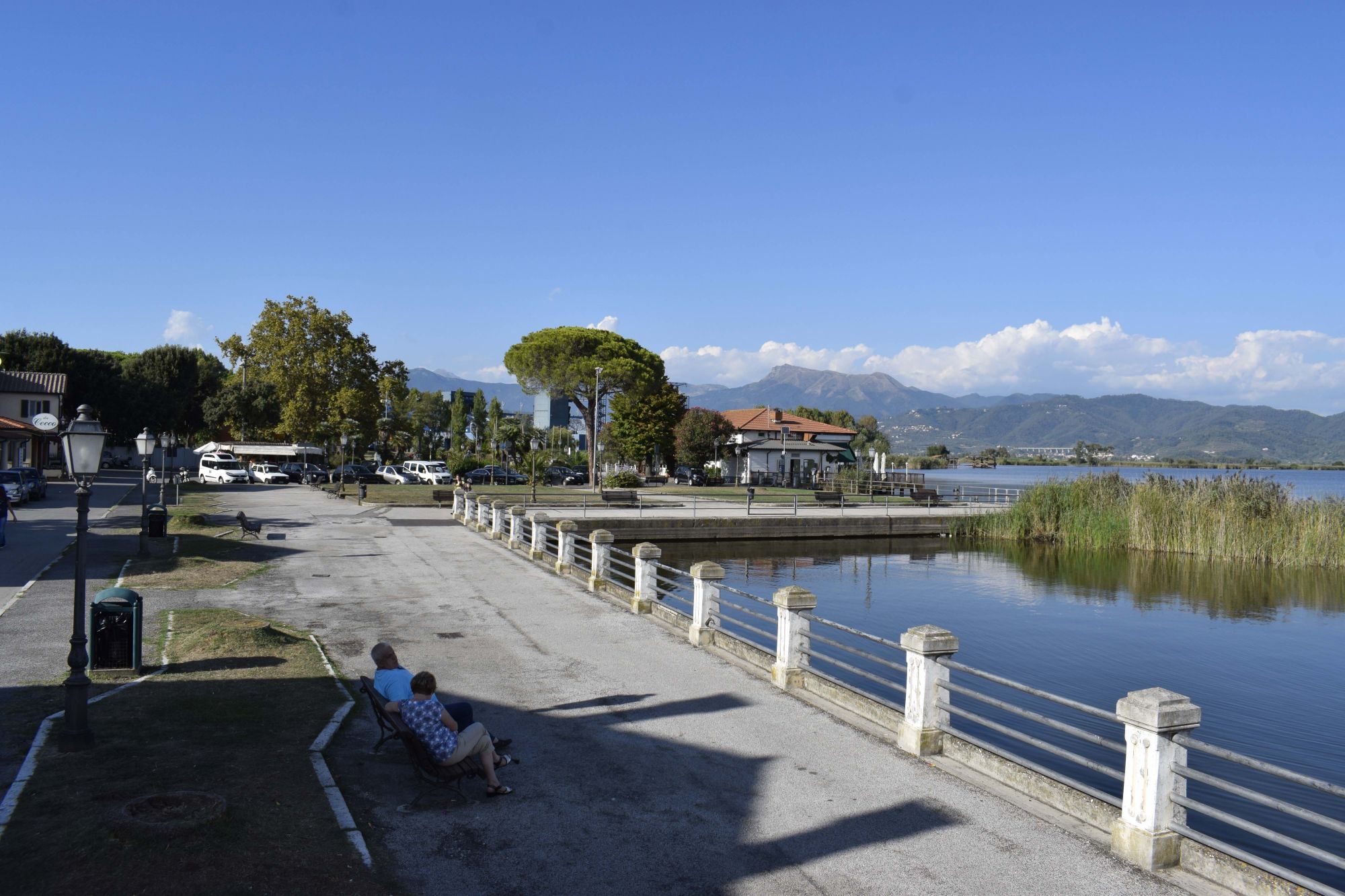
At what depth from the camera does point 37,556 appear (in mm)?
21125

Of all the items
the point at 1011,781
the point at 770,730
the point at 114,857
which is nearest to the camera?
the point at 114,857

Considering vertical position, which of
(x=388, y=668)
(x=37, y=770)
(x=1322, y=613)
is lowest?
(x=1322, y=613)

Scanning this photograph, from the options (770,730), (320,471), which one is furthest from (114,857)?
(320,471)

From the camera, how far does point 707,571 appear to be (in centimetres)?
1323

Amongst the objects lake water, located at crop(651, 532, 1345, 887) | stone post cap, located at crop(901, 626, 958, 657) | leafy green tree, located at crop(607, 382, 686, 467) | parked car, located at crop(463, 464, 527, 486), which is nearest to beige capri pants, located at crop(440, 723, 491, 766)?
stone post cap, located at crop(901, 626, 958, 657)

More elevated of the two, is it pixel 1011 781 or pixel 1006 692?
pixel 1011 781

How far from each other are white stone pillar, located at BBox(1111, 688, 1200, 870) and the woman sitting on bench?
15.2 ft

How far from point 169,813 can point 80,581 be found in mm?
3184

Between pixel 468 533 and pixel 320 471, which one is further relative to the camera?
pixel 320 471

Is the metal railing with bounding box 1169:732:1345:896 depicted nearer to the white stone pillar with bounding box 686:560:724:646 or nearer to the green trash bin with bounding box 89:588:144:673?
the white stone pillar with bounding box 686:560:724:646

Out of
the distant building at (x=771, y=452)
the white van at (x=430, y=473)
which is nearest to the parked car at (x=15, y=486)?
the white van at (x=430, y=473)

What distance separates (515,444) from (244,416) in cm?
2499

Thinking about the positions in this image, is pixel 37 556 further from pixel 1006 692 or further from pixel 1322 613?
pixel 1322 613

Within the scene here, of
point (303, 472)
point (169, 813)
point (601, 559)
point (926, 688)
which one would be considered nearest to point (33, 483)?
point (303, 472)
